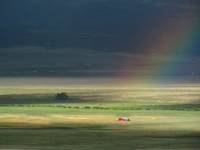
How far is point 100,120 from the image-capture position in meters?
32.6

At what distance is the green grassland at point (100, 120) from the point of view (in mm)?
25938

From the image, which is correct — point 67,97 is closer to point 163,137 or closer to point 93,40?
point 163,137

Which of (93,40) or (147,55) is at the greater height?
(93,40)

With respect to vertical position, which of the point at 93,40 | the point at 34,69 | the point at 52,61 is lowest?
the point at 34,69

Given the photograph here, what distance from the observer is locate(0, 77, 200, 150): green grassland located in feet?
85.1

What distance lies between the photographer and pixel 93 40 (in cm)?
12050

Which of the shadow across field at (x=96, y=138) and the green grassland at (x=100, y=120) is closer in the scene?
the shadow across field at (x=96, y=138)

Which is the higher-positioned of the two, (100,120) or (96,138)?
(100,120)

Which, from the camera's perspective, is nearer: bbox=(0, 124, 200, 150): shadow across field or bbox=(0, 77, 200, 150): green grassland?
bbox=(0, 124, 200, 150): shadow across field

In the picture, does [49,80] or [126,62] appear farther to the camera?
[126,62]

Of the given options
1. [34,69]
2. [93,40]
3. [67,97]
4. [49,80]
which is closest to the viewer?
[67,97]

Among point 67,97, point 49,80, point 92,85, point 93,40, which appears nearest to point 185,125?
point 67,97

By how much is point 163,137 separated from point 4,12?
113 metres

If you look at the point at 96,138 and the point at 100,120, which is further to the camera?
the point at 100,120
